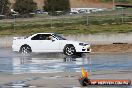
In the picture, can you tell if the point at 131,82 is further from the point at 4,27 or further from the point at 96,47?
the point at 4,27

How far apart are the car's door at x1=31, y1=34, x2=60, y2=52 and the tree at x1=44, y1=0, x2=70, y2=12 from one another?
53357mm

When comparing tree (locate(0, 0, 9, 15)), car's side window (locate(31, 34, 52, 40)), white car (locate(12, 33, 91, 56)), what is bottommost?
white car (locate(12, 33, 91, 56))

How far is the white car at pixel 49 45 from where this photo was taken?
31.3 m

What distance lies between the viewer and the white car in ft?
103

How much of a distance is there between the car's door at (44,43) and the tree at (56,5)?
175 ft

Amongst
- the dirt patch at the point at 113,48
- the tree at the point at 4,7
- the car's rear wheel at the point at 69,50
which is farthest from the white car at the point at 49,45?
the tree at the point at 4,7

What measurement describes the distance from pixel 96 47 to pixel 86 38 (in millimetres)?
2344

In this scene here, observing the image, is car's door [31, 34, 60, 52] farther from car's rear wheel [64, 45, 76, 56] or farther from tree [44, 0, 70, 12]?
tree [44, 0, 70, 12]

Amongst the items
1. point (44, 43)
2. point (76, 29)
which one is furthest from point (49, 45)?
point (76, 29)

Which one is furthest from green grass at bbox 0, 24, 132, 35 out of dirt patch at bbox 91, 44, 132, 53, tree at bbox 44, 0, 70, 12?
tree at bbox 44, 0, 70, 12

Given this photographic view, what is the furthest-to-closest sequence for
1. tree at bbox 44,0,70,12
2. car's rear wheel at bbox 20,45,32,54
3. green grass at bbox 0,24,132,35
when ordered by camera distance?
tree at bbox 44,0,70,12 → green grass at bbox 0,24,132,35 → car's rear wheel at bbox 20,45,32,54

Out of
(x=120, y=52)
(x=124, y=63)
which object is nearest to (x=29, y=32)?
(x=120, y=52)

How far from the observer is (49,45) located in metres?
32.1

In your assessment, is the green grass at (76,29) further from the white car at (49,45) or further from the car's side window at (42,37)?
the white car at (49,45)
